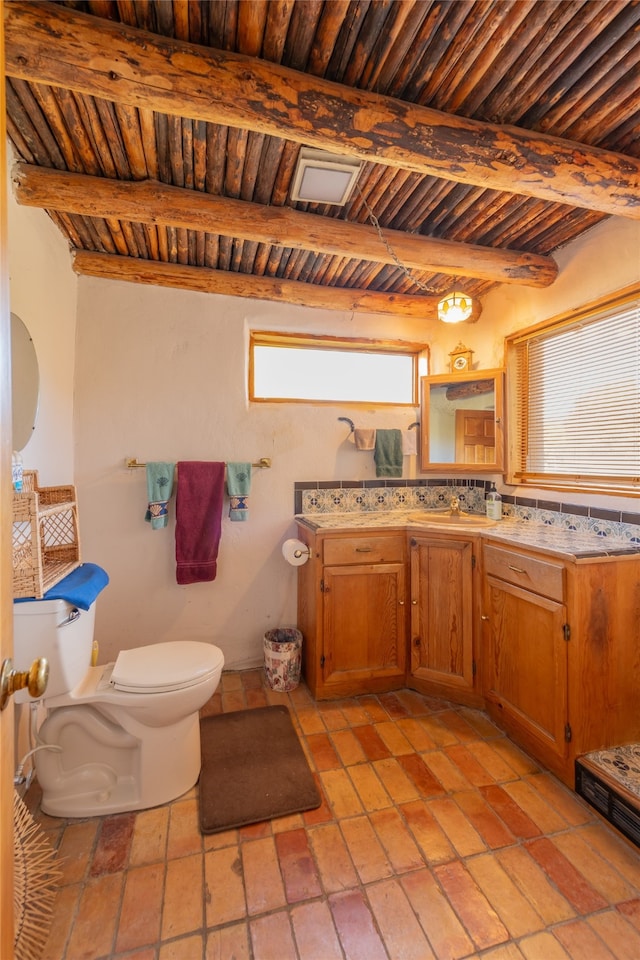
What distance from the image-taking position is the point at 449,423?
9.24 feet

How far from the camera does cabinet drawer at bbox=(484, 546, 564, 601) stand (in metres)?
1.68

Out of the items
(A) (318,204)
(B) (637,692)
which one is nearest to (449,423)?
(A) (318,204)

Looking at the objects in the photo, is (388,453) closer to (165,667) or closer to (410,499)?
(410,499)

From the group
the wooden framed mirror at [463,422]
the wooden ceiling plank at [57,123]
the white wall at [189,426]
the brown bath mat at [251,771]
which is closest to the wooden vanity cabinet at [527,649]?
the white wall at [189,426]

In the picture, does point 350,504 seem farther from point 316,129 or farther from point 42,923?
point 42,923

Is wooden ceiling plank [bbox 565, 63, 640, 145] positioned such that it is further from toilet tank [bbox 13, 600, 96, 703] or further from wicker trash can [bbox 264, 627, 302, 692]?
wicker trash can [bbox 264, 627, 302, 692]

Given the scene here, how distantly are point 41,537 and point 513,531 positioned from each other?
6.94ft

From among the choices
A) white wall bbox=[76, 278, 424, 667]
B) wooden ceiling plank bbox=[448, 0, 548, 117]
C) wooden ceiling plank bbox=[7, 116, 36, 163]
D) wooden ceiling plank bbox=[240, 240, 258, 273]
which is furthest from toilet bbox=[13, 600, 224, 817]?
wooden ceiling plank bbox=[448, 0, 548, 117]

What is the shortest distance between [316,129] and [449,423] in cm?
189

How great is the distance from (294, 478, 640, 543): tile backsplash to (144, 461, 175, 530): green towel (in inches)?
31.1

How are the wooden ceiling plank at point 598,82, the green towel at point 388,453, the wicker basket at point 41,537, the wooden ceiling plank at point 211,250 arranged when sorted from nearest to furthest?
the wooden ceiling plank at point 598,82, the wicker basket at point 41,537, the wooden ceiling plank at point 211,250, the green towel at point 388,453

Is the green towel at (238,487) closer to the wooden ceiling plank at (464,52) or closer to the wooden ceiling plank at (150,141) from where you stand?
the wooden ceiling plank at (150,141)

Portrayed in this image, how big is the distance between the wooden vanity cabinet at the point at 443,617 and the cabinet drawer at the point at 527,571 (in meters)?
0.12

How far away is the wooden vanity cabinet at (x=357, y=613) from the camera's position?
2234 millimetres
